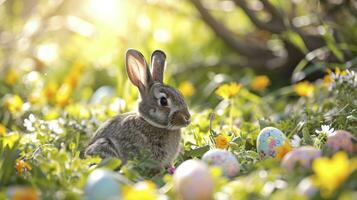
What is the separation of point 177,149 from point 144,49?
7.17ft

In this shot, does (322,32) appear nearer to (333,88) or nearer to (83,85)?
(333,88)

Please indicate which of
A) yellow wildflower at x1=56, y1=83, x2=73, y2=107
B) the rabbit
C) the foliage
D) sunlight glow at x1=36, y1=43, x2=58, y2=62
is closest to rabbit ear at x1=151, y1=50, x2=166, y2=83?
the rabbit

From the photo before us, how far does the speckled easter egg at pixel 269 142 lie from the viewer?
3.47 m

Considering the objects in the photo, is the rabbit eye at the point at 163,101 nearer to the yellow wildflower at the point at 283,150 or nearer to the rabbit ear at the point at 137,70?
the rabbit ear at the point at 137,70

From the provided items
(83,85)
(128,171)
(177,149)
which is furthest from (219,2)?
(128,171)

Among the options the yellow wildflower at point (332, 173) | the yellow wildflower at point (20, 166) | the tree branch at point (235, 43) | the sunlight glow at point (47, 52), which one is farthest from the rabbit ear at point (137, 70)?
the sunlight glow at point (47, 52)

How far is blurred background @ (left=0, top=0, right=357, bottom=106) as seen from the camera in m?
5.36

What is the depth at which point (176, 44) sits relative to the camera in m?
7.16

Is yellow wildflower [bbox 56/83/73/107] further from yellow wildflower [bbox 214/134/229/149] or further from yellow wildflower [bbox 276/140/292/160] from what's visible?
yellow wildflower [bbox 276/140/292/160]

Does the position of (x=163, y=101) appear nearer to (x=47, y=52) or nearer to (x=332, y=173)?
(x=332, y=173)

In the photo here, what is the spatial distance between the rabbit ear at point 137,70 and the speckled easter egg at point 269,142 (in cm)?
77

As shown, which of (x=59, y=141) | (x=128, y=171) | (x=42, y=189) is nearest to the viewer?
(x=42, y=189)

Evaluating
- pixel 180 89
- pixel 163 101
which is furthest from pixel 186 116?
pixel 180 89

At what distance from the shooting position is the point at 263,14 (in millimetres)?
6414
